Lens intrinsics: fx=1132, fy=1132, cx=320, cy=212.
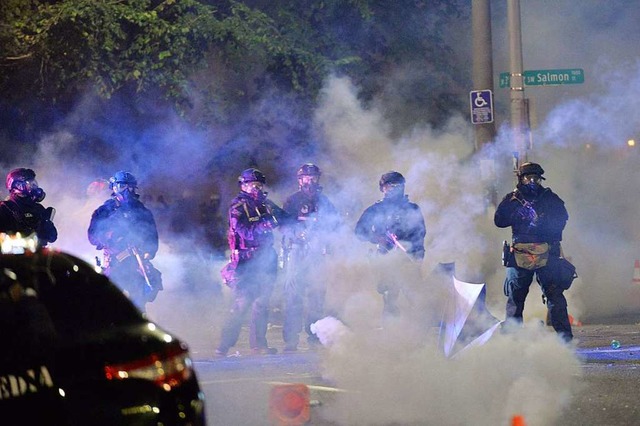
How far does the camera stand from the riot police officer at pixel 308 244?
12.0 m

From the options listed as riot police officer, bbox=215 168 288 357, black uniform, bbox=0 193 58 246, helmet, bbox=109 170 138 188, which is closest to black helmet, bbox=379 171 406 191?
riot police officer, bbox=215 168 288 357

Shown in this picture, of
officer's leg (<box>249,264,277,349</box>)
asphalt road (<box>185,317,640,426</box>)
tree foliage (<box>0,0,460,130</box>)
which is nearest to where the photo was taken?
asphalt road (<box>185,317,640,426</box>)

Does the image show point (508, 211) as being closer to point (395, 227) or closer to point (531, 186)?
point (531, 186)

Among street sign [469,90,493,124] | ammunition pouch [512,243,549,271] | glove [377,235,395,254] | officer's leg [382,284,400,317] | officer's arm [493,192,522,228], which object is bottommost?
officer's leg [382,284,400,317]

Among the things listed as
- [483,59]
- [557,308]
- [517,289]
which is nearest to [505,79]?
[483,59]

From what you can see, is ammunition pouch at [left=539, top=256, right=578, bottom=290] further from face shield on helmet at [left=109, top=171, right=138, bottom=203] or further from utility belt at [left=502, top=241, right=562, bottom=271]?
face shield on helmet at [left=109, top=171, right=138, bottom=203]

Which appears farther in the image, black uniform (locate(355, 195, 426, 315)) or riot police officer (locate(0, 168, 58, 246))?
black uniform (locate(355, 195, 426, 315))

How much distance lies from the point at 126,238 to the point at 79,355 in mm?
6455

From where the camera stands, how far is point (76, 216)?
12625mm

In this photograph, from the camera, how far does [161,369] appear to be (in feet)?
13.9

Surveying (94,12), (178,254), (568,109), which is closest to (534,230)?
(568,109)

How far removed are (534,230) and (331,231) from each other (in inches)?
106

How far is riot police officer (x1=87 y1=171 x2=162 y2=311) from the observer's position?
1040 cm

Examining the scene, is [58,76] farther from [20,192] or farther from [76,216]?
[20,192]
